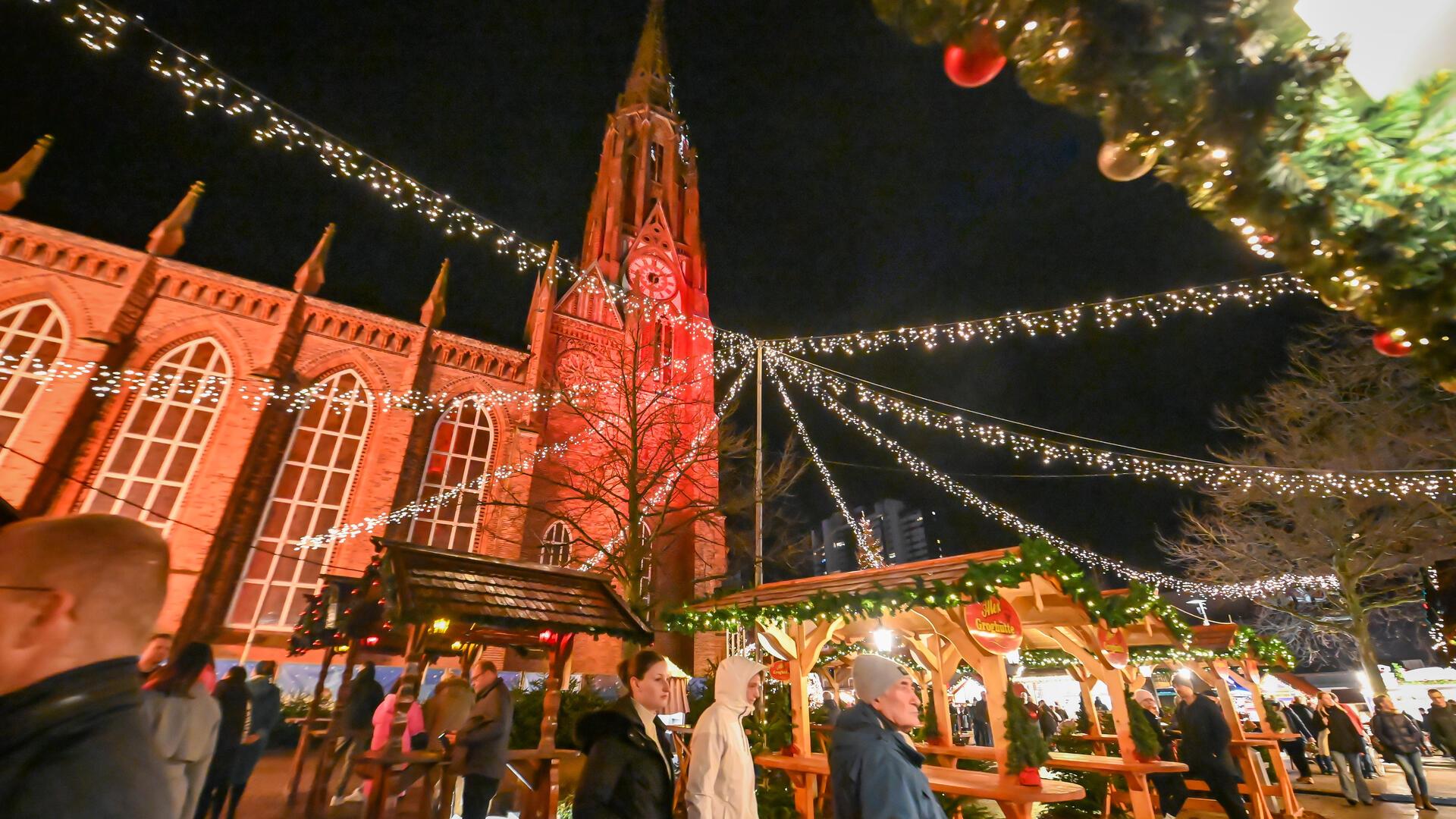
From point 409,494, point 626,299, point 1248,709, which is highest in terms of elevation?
point 626,299

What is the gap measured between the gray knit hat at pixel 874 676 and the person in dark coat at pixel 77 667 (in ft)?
8.24

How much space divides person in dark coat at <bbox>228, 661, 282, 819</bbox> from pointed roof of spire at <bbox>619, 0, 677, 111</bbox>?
32187 millimetres

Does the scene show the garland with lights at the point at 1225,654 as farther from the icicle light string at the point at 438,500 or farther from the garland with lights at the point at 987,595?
the icicle light string at the point at 438,500

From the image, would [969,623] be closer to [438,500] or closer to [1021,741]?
[1021,741]

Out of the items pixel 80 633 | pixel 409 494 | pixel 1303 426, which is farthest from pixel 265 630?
pixel 1303 426

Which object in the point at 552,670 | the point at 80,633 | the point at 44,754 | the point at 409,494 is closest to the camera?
the point at 44,754

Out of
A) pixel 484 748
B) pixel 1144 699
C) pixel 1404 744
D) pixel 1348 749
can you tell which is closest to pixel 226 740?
pixel 484 748

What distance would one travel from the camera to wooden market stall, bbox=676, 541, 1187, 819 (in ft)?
18.4

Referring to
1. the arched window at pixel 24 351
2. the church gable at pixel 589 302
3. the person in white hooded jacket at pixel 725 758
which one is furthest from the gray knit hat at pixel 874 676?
the church gable at pixel 589 302

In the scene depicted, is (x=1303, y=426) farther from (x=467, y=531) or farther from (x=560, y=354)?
(x=467, y=531)

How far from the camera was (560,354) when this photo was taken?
67.7ft

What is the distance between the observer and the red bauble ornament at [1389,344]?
7.26 ft

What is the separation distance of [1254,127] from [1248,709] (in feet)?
82.3

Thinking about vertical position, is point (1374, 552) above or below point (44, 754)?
above
